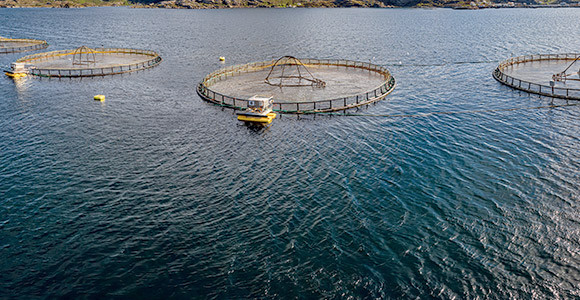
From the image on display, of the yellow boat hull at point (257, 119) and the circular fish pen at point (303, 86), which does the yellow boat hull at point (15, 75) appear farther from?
the yellow boat hull at point (257, 119)

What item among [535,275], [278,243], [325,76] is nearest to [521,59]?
[325,76]

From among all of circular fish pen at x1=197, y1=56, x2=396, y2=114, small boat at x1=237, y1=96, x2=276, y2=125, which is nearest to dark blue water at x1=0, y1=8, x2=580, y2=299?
small boat at x1=237, y1=96, x2=276, y2=125

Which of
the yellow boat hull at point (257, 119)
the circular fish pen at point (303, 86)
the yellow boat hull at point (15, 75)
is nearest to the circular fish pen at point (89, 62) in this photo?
the yellow boat hull at point (15, 75)

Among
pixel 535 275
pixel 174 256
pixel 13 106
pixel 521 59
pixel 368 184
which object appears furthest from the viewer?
pixel 521 59

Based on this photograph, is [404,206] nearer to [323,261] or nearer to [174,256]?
[323,261]

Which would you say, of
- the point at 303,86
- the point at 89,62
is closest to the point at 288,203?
the point at 303,86

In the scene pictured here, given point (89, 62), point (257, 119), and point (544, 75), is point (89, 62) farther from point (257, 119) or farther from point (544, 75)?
point (544, 75)
